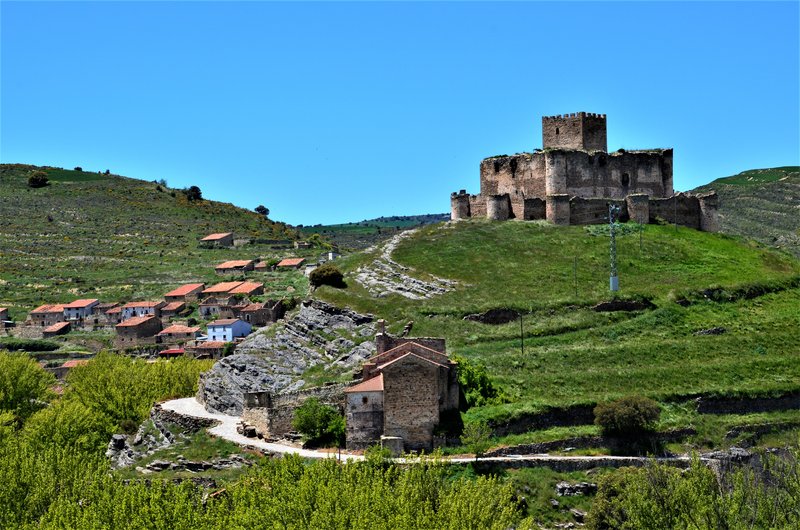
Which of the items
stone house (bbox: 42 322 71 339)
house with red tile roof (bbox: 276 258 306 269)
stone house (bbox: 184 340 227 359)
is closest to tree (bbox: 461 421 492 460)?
stone house (bbox: 184 340 227 359)

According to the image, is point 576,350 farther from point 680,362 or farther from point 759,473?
point 759,473

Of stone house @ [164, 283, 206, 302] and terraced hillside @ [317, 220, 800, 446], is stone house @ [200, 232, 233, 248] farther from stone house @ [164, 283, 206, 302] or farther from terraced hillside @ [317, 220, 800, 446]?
terraced hillside @ [317, 220, 800, 446]

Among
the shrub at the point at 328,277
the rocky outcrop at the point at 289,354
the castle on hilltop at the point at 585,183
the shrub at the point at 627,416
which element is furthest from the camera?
the castle on hilltop at the point at 585,183

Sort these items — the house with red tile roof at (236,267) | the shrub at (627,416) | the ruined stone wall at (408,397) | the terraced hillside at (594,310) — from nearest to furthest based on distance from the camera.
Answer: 1. the ruined stone wall at (408,397)
2. the shrub at (627,416)
3. the terraced hillside at (594,310)
4. the house with red tile roof at (236,267)

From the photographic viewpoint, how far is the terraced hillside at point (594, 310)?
59.1 m

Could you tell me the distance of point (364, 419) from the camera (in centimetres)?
5350

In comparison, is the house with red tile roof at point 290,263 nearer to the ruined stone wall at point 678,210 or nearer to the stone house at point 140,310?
the stone house at point 140,310

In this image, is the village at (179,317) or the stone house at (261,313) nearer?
the stone house at (261,313)

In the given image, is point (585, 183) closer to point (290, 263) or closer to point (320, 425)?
point (320, 425)

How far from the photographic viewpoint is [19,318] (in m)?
125

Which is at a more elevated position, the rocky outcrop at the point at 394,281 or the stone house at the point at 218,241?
the stone house at the point at 218,241

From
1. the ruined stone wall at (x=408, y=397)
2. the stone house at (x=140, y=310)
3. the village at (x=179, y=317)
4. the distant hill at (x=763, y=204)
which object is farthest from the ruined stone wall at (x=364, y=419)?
the distant hill at (x=763, y=204)

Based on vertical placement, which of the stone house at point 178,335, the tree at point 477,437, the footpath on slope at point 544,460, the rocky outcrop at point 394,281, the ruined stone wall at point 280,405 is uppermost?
the rocky outcrop at point 394,281

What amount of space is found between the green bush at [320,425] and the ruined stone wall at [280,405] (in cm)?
86
